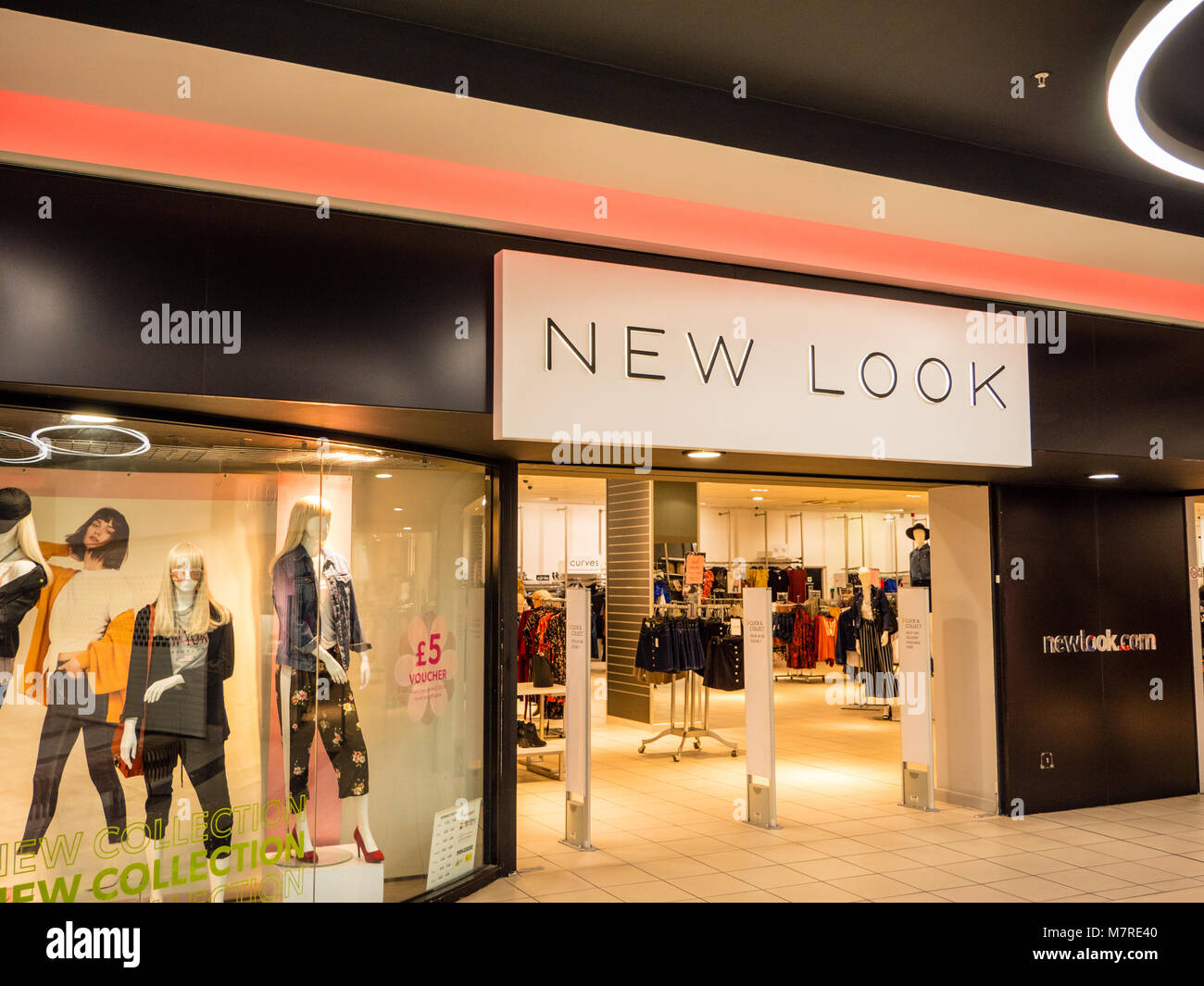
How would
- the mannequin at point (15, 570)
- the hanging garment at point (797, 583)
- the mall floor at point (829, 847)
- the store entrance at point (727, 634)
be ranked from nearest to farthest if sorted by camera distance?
the mannequin at point (15, 570), the mall floor at point (829, 847), the store entrance at point (727, 634), the hanging garment at point (797, 583)

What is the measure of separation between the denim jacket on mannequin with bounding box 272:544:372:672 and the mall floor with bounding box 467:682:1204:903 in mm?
1540

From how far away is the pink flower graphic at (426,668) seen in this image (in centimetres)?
464

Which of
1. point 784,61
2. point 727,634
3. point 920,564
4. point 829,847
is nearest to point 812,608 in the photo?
point 920,564

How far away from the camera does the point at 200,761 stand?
3.81 metres

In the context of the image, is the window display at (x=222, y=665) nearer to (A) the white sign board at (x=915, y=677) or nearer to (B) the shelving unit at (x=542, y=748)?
(B) the shelving unit at (x=542, y=748)

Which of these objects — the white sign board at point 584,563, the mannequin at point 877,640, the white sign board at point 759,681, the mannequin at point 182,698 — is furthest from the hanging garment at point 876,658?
the mannequin at point 182,698

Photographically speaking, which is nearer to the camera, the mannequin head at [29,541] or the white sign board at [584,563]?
the mannequin head at [29,541]

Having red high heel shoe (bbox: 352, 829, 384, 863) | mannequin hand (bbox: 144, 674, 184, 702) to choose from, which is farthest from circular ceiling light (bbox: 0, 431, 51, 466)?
red high heel shoe (bbox: 352, 829, 384, 863)

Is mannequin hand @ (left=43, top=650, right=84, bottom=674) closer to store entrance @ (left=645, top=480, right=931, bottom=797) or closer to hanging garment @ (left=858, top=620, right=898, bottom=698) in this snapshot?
store entrance @ (left=645, top=480, right=931, bottom=797)

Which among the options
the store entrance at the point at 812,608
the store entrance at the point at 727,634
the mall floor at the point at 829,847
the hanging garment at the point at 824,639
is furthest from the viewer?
the hanging garment at the point at 824,639

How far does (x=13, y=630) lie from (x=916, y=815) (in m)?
5.59

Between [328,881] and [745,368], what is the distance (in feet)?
9.92

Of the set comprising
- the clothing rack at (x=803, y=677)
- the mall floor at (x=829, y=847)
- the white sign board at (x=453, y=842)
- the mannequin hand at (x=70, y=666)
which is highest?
the mannequin hand at (x=70, y=666)
